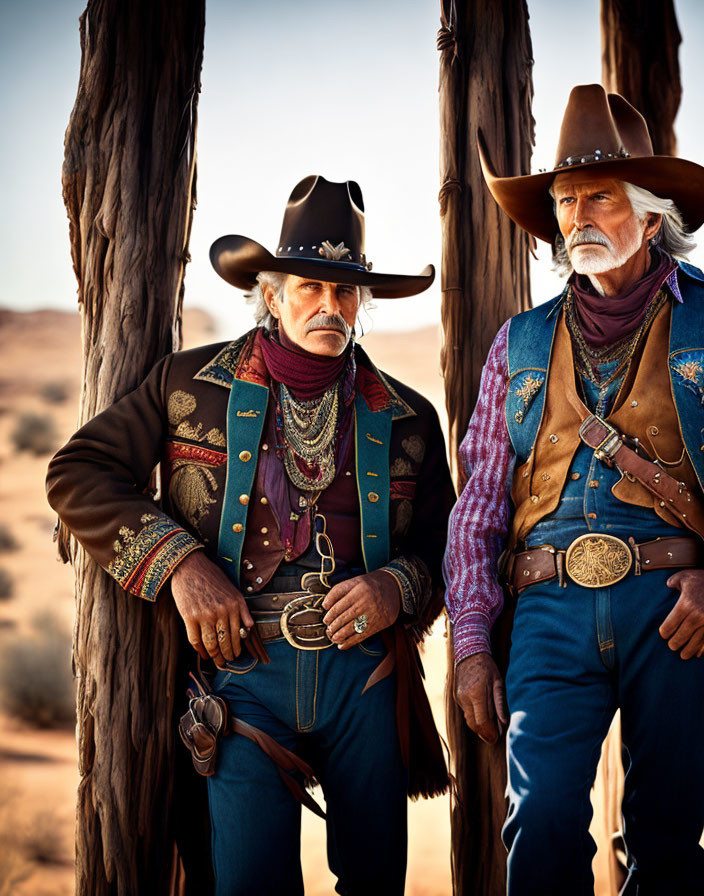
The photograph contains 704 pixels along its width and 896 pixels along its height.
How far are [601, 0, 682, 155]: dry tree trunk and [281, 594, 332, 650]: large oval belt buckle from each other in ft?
7.91

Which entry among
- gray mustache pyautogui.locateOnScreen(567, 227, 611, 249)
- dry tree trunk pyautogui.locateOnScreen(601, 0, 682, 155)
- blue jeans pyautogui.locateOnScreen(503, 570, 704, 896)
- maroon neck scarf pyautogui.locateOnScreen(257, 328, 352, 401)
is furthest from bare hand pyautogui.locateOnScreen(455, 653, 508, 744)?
dry tree trunk pyautogui.locateOnScreen(601, 0, 682, 155)

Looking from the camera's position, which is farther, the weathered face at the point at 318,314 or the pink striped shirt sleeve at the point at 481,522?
the weathered face at the point at 318,314

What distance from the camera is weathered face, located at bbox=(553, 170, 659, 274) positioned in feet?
8.47

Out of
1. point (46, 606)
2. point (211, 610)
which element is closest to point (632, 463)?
point (211, 610)

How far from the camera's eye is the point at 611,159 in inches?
102

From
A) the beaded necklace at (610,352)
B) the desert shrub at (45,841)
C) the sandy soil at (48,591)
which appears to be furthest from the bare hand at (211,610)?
the desert shrub at (45,841)

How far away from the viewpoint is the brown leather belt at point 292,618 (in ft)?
8.75

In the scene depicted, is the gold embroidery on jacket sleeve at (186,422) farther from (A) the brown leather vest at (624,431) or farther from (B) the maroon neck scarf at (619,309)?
(B) the maroon neck scarf at (619,309)

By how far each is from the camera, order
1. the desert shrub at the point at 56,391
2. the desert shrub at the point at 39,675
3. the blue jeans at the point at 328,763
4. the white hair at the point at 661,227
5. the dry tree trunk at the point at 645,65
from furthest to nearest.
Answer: the desert shrub at the point at 56,391 → the desert shrub at the point at 39,675 → the dry tree trunk at the point at 645,65 → the white hair at the point at 661,227 → the blue jeans at the point at 328,763

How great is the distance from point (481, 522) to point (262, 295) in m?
1.06

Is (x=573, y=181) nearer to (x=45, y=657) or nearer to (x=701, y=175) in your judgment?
(x=701, y=175)

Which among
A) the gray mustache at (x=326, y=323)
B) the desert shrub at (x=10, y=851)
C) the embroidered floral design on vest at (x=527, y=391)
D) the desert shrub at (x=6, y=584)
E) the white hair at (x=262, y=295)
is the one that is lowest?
the desert shrub at (x=10, y=851)

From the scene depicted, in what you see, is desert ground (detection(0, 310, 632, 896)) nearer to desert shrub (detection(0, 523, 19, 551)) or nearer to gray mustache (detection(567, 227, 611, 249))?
desert shrub (detection(0, 523, 19, 551))

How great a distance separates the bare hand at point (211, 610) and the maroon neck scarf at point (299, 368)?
2.05ft
